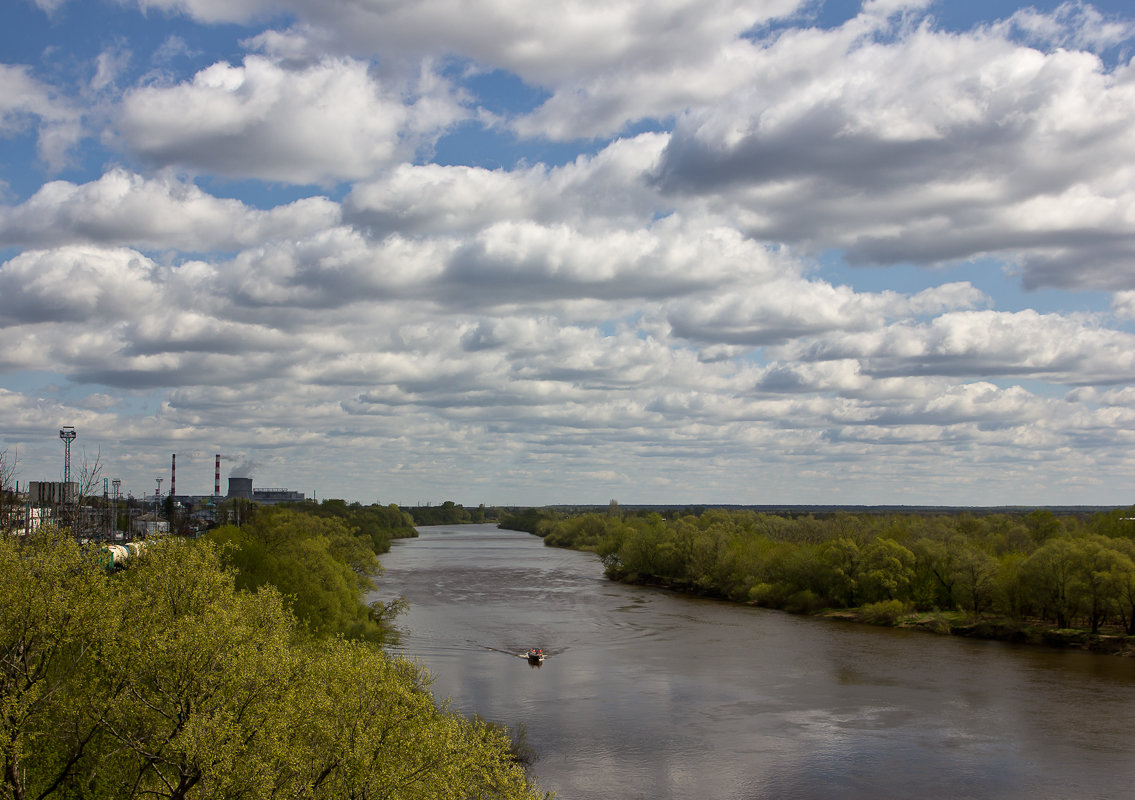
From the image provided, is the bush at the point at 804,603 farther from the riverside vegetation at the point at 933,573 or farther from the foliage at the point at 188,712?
the foliage at the point at 188,712

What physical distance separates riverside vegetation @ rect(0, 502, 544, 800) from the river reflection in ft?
43.5

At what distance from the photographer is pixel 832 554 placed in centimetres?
7562

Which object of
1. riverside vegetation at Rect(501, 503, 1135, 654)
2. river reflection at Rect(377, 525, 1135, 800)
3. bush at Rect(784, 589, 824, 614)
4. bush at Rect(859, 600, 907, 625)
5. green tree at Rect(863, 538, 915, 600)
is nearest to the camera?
river reflection at Rect(377, 525, 1135, 800)

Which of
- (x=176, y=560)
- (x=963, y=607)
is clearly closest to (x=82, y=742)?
(x=176, y=560)

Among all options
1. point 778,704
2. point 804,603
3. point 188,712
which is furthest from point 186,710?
point 804,603

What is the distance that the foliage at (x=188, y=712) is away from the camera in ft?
53.0

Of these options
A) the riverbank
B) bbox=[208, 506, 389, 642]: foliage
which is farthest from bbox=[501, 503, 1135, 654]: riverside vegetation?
bbox=[208, 506, 389, 642]: foliage

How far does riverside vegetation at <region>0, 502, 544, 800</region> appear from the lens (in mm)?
16141

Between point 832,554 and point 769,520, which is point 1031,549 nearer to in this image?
point 832,554

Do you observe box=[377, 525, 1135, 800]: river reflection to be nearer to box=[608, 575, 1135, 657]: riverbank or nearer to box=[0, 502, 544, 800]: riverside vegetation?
box=[608, 575, 1135, 657]: riverbank

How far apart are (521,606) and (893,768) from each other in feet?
151

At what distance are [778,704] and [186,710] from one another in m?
30.0

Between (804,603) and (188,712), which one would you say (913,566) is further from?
(188,712)

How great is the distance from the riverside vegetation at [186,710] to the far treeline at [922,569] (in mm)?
51994
